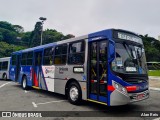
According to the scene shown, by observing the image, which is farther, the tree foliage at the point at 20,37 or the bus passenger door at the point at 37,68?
the tree foliage at the point at 20,37

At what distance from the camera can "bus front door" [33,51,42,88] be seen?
37.9ft

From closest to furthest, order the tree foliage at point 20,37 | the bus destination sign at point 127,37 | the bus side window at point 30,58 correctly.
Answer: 1. the bus destination sign at point 127,37
2. the bus side window at point 30,58
3. the tree foliage at point 20,37

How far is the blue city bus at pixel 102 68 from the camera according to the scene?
6.39m

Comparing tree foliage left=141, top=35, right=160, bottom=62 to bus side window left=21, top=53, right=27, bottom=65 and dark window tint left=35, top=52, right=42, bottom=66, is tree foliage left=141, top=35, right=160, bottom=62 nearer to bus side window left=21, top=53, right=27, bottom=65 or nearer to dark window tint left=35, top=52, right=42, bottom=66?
bus side window left=21, top=53, right=27, bottom=65

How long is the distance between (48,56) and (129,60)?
525 centimetres

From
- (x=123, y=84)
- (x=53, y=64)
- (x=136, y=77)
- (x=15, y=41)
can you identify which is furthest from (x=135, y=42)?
(x=15, y=41)

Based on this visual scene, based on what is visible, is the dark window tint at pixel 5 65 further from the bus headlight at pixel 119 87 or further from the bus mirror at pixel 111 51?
the bus headlight at pixel 119 87

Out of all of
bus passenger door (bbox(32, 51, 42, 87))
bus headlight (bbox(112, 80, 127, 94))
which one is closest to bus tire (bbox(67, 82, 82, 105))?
bus headlight (bbox(112, 80, 127, 94))

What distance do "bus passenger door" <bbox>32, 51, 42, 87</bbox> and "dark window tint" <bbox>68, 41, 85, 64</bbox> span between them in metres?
3.44

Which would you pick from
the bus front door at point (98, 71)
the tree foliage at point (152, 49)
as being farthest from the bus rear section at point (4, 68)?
the tree foliage at point (152, 49)

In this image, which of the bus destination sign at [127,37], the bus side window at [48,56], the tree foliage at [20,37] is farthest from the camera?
the tree foliage at [20,37]

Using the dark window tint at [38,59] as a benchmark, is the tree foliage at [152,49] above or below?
above

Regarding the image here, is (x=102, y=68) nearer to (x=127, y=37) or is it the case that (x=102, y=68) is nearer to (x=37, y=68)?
(x=127, y=37)

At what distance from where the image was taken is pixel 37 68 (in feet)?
38.7
